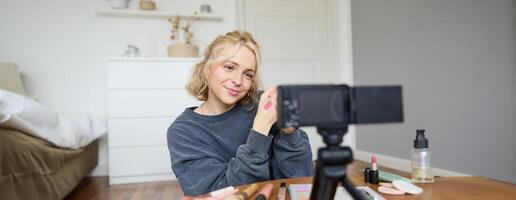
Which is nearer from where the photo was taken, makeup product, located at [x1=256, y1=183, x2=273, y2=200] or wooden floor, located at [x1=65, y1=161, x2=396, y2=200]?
makeup product, located at [x1=256, y1=183, x2=273, y2=200]

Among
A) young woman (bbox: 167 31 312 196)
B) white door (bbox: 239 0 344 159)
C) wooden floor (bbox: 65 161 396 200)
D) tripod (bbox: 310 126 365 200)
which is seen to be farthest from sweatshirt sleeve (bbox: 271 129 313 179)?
white door (bbox: 239 0 344 159)

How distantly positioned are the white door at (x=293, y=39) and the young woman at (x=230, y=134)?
1887mm

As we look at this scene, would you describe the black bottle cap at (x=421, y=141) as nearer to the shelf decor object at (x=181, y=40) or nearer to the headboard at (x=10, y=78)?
the shelf decor object at (x=181, y=40)

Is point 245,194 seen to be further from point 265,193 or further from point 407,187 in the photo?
point 407,187

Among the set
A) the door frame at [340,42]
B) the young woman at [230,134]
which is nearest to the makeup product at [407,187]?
the young woman at [230,134]

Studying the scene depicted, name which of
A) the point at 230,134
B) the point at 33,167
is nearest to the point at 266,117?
the point at 230,134

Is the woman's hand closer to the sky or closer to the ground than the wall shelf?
closer to the ground

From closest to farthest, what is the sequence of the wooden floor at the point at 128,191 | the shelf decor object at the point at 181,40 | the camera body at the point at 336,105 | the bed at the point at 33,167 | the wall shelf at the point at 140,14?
the camera body at the point at 336,105 < the bed at the point at 33,167 < the wooden floor at the point at 128,191 < the shelf decor object at the point at 181,40 < the wall shelf at the point at 140,14

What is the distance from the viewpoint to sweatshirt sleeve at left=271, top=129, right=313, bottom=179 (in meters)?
0.68

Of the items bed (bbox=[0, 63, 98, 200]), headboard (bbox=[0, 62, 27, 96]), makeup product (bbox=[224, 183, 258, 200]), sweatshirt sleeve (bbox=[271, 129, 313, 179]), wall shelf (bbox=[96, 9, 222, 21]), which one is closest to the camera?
makeup product (bbox=[224, 183, 258, 200])

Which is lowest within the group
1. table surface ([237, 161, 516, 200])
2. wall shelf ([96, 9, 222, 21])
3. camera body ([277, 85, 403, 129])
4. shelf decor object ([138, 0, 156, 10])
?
table surface ([237, 161, 516, 200])

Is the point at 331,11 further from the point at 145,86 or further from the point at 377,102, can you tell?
the point at 377,102

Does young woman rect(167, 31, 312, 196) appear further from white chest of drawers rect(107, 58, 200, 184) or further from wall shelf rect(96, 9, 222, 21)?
wall shelf rect(96, 9, 222, 21)

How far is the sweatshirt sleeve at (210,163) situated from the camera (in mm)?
556
